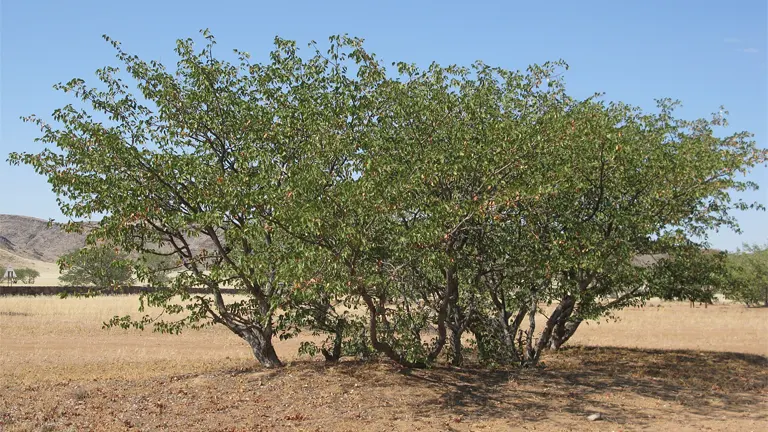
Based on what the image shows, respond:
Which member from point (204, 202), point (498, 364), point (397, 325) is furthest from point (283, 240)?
point (498, 364)

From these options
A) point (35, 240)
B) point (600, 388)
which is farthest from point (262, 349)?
point (35, 240)

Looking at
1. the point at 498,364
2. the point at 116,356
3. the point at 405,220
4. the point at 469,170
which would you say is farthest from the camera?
the point at 116,356

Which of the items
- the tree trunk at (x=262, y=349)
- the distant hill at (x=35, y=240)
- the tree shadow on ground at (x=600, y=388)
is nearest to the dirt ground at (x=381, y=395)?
the tree shadow on ground at (x=600, y=388)

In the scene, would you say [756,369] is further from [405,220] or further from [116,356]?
[116,356]

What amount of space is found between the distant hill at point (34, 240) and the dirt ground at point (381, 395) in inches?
6598

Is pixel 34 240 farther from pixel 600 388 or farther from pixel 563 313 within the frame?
pixel 600 388

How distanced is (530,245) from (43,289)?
5853 cm

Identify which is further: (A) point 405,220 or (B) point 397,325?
(B) point 397,325

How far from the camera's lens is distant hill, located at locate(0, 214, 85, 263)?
173 m

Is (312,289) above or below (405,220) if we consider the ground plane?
below

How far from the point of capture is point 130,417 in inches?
452

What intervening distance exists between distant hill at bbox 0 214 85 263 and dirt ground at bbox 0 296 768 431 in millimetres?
167594

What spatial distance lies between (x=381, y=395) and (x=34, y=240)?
19863cm

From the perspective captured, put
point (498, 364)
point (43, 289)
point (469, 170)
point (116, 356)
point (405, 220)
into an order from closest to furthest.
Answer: point (469, 170) < point (405, 220) < point (498, 364) < point (116, 356) < point (43, 289)
